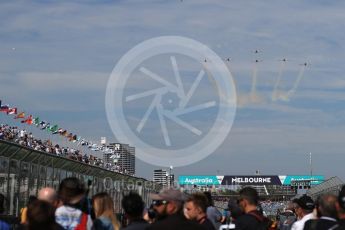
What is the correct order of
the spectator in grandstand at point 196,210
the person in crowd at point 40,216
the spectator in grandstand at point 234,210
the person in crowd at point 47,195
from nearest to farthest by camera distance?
the person in crowd at point 40,216
the person in crowd at point 47,195
the spectator in grandstand at point 196,210
the spectator in grandstand at point 234,210

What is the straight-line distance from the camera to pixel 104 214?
8898 mm

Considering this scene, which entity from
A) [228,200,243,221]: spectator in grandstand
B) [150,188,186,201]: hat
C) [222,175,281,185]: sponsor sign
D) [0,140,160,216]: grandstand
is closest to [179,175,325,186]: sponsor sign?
[222,175,281,185]: sponsor sign

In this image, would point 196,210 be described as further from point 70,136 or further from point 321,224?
point 70,136

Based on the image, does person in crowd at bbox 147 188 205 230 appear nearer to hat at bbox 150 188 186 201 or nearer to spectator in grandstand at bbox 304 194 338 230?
hat at bbox 150 188 186 201

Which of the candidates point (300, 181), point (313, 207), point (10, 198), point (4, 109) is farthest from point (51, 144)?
point (300, 181)

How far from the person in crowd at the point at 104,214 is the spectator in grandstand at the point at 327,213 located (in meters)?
2.31

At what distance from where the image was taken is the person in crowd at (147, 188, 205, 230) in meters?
6.79

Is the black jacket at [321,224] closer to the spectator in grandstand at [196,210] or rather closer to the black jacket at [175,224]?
the spectator in grandstand at [196,210]

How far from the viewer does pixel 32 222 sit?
237 inches

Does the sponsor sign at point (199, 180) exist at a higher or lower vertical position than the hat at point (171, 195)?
higher

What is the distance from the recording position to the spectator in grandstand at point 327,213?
26.2ft

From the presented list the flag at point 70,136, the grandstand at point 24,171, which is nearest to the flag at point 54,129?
the flag at point 70,136

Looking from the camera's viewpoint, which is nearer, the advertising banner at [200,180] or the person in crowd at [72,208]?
the person in crowd at [72,208]

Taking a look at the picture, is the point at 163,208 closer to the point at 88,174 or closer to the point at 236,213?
the point at 236,213
